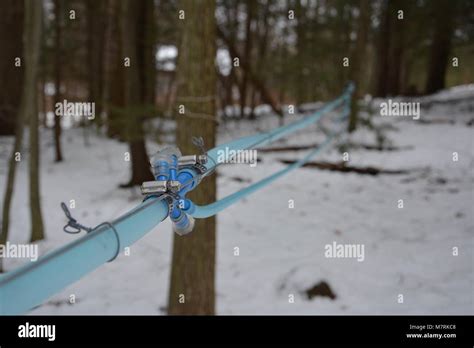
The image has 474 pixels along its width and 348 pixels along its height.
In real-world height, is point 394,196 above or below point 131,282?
above

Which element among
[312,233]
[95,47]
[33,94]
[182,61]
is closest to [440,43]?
[95,47]

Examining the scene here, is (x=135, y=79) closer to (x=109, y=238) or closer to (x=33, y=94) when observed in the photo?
(x=33, y=94)

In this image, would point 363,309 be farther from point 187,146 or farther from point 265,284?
point 187,146

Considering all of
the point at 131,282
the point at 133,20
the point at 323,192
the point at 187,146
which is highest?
the point at 133,20

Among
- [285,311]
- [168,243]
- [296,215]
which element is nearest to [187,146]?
[285,311]

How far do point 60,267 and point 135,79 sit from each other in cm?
818

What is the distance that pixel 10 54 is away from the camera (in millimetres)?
14016

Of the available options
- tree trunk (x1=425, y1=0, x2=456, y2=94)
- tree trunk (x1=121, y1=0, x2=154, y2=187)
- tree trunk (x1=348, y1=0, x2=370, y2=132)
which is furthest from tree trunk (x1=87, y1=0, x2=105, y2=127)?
tree trunk (x1=425, y1=0, x2=456, y2=94)

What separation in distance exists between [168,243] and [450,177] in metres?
5.67

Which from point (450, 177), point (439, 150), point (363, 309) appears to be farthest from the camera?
point (439, 150)

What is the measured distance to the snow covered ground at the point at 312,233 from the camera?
554 centimetres

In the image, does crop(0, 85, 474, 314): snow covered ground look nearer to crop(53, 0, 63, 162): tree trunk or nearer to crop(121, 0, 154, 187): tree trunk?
crop(53, 0, 63, 162): tree trunk

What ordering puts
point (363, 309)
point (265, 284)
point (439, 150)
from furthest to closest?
point (439, 150) → point (265, 284) → point (363, 309)
